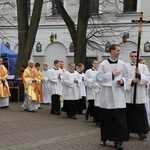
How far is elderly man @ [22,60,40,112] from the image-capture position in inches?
510

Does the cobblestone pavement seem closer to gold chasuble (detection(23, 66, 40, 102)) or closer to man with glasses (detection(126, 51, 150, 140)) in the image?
man with glasses (detection(126, 51, 150, 140))

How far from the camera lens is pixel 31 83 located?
13070 millimetres

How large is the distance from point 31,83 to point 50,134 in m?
4.79

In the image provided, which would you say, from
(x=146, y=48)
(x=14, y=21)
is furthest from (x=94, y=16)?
(x=14, y=21)

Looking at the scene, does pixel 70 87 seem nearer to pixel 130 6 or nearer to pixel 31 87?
pixel 31 87

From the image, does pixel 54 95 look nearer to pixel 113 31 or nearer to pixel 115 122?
pixel 115 122

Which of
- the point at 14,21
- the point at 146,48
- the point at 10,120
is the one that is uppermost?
the point at 14,21

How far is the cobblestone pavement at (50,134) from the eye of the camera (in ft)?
23.9

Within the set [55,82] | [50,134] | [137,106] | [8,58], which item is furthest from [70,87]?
[8,58]

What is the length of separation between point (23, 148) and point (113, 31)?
61.3 feet

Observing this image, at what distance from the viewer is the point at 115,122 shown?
712cm

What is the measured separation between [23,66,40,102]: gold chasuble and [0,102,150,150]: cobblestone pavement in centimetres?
124

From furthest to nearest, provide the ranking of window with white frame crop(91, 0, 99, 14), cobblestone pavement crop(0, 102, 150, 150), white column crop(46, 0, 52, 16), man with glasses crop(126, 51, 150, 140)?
white column crop(46, 0, 52, 16), window with white frame crop(91, 0, 99, 14), man with glasses crop(126, 51, 150, 140), cobblestone pavement crop(0, 102, 150, 150)

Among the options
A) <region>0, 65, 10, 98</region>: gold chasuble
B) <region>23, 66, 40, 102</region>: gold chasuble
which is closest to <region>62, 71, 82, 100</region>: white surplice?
<region>23, 66, 40, 102</region>: gold chasuble
